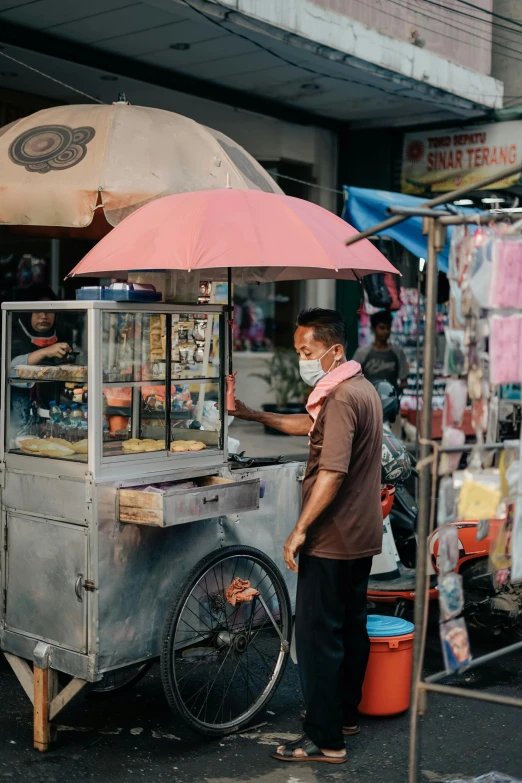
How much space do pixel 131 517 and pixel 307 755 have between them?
127 centimetres

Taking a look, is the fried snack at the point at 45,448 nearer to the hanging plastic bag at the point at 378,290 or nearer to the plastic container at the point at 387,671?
the plastic container at the point at 387,671

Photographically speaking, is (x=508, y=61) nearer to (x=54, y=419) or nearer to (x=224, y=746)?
(x=54, y=419)

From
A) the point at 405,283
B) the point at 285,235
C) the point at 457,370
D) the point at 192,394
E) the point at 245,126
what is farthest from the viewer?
the point at 405,283

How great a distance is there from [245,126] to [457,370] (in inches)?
361

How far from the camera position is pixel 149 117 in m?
5.68

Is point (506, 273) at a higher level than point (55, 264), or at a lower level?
lower

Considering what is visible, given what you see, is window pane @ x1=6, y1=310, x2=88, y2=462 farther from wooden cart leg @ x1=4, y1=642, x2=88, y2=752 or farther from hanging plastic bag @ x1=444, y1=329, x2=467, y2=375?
hanging plastic bag @ x1=444, y1=329, x2=467, y2=375

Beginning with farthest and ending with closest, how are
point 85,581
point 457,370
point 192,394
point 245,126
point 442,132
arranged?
point 442,132 → point 245,126 → point 192,394 → point 85,581 → point 457,370

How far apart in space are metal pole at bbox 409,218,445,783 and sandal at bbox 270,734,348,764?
1046 mm

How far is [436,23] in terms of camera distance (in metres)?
11.3

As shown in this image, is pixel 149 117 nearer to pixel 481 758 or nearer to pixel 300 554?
pixel 300 554

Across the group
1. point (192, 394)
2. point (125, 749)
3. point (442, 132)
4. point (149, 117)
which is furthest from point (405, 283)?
point (125, 749)

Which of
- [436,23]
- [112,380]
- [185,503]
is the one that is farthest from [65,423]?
[436,23]

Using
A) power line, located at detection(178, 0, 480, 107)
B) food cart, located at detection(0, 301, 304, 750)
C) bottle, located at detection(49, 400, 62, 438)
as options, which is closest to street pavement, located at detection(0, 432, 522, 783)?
food cart, located at detection(0, 301, 304, 750)
